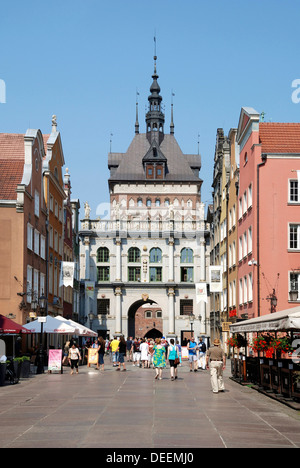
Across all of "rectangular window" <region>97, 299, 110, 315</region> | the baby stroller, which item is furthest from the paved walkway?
"rectangular window" <region>97, 299, 110, 315</region>

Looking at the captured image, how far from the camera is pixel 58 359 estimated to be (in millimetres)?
37344

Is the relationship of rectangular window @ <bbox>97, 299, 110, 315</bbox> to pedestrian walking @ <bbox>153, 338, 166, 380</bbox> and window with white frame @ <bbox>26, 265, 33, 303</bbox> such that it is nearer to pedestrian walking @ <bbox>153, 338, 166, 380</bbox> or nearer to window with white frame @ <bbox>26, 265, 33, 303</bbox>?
window with white frame @ <bbox>26, 265, 33, 303</bbox>

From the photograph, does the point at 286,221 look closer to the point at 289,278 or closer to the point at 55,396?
the point at 289,278

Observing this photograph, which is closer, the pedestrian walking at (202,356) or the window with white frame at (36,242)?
the pedestrian walking at (202,356)

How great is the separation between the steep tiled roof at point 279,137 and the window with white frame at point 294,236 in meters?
4.38

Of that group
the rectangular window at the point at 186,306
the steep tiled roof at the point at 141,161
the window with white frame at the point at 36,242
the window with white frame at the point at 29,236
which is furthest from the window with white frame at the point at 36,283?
the steep tiled roof at the point at 141,161

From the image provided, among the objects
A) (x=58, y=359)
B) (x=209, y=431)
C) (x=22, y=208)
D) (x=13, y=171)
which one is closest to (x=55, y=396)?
(x=209, y=431)

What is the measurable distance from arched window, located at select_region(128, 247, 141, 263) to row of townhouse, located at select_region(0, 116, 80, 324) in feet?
74.4

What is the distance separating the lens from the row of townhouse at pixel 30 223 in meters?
44.3

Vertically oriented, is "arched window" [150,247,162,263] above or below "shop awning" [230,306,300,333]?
above

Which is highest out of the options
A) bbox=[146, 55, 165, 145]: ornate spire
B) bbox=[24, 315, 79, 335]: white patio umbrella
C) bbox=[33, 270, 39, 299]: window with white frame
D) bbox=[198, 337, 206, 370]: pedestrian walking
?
bbox=[146, 55, 165, 145]: ornate spire

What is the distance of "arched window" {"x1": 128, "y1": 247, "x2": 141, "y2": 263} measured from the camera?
292ft

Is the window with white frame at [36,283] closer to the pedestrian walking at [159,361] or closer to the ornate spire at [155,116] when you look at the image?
the pedestrian walking at [159,361]

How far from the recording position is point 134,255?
89.2 metres
